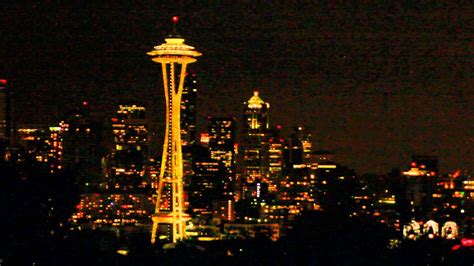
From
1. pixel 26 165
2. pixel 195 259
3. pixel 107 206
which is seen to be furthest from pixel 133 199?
pixel 26 165

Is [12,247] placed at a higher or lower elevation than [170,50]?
lower

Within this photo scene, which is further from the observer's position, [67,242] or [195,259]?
[195,259]

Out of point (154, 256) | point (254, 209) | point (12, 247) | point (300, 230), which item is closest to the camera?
point (12, 247)

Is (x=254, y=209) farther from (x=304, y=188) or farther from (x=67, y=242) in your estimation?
(x=67, y=242)

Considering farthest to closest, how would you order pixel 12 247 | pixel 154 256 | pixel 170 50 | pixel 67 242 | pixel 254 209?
pixel 254 209 < pixel 170 50 < pixel 154 256 < pixel 67 242 < pixel 12 247

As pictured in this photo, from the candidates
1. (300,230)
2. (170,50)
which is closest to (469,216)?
(170,50)

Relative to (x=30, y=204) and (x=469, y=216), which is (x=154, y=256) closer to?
(x=30, y=204)

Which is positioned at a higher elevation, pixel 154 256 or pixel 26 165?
pixel 26 165

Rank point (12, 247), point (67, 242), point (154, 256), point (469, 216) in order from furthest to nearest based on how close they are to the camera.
Result: point (469, 216)
point (154, 256)
point (67, 242)
point (12, 247)

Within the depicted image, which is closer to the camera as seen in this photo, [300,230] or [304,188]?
[300,230]
